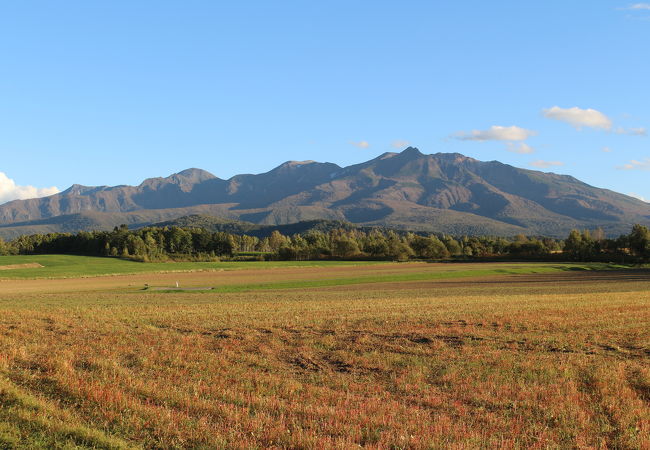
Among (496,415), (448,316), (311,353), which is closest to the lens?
(496,415)

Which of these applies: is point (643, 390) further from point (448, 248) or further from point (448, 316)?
point (448, 248)

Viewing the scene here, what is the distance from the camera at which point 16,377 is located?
11891 mm

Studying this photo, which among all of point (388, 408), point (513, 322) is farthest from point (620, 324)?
point (388, 408)

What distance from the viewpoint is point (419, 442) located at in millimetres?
8836

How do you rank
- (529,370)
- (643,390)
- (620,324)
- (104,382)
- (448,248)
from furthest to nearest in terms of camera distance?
1. (448,248)
2. (620,324)
3. (529,370)
4. (643,390)
5. (104,382)

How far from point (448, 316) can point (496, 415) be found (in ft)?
52.4

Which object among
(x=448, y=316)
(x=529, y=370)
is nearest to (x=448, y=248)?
(x=448, y=316)

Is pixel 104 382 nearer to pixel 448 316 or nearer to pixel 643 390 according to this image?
pixel 643 390

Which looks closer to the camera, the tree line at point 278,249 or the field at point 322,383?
the field at point 322,383

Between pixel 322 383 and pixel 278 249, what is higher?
pixel 278 249

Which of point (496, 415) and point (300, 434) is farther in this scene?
point (496, 415)

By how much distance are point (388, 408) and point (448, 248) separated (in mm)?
184804

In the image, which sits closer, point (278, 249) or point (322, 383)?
point (322, 383)

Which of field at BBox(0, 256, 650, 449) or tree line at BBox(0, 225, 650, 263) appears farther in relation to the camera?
tree line at BBox(0, 225, 650, 263)
